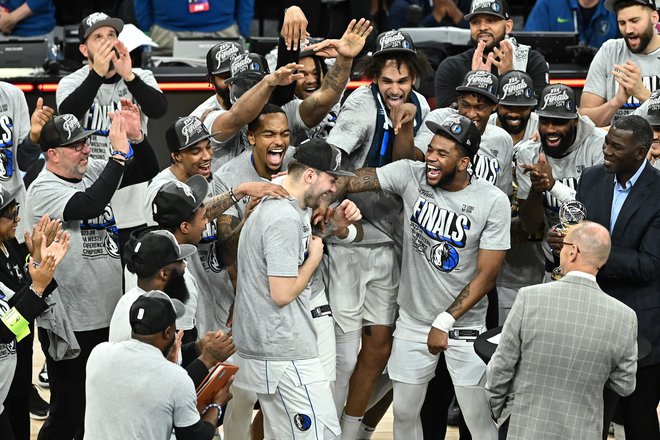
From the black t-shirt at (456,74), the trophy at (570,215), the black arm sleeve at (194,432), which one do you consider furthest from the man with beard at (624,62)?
the black arm sleeve at (194,432)

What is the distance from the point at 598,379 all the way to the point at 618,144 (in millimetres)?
1363

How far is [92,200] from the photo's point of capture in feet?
19.5

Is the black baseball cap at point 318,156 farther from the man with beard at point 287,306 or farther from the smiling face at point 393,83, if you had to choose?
the smiling face at point 393,83

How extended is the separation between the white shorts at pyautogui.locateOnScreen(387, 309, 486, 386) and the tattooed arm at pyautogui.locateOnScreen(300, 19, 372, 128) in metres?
1.20

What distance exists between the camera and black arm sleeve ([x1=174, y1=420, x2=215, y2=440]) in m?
4.63

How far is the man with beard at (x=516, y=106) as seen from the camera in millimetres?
6820

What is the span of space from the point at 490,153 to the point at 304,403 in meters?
1.89

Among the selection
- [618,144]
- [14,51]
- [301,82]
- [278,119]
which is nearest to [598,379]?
[618,144]

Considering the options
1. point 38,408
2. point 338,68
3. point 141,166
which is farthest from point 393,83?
point 38,408

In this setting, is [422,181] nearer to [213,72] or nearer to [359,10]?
[213,72]

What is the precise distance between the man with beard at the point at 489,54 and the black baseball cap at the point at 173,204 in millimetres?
2617

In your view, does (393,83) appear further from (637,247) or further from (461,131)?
(637,247)

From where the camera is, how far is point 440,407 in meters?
6.59

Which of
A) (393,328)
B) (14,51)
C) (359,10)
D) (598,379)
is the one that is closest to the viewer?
(598,379)
